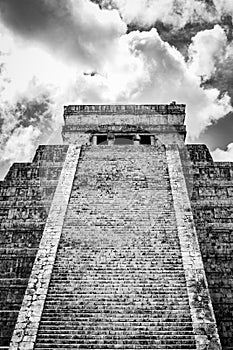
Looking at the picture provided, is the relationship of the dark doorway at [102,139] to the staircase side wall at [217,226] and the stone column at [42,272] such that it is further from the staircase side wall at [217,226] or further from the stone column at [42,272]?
the staircase side wall at [217,226]

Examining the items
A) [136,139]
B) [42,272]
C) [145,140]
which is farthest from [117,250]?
[145,140]

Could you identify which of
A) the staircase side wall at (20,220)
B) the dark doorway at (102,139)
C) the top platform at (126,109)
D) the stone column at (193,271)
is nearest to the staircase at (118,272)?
the stone column at (193,271)

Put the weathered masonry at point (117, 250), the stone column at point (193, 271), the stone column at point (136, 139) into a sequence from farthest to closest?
the stone column at point (136, 139) → the weathered masonry at point (117, 250) → the stone column at point (193, 271)

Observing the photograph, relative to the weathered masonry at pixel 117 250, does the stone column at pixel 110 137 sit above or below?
above

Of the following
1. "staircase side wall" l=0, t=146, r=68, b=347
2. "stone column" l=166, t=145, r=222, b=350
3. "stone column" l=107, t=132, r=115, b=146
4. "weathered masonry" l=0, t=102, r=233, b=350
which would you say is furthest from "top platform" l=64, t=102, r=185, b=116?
"stone column" l=166, t=145, r=222, b=350

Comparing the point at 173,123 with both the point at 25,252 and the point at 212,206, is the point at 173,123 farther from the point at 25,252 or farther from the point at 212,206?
the point at 25,252

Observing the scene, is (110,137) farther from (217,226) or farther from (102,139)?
(217,226)

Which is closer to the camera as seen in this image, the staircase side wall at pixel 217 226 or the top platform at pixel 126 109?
the staircase side wall at pixel 217 226

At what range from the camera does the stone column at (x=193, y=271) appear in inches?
259

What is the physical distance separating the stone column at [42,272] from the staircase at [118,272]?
0.13 meters

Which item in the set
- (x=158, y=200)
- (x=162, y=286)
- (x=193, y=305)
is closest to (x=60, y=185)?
(x=158, y=200)

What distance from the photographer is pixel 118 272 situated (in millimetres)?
7879

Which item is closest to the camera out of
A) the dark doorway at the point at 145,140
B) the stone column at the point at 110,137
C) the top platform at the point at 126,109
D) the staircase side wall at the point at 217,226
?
the staircase side wall at the point at 217,226

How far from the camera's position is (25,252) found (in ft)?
29.7
